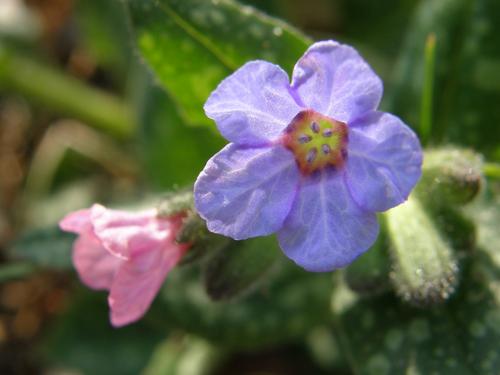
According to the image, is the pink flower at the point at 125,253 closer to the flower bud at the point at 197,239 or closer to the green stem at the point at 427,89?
the flower bud at the point at 197,239

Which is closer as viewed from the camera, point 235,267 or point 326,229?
point 326,229

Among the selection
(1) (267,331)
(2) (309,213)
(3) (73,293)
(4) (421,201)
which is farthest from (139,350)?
(2) (309,213)

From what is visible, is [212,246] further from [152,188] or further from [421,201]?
[152,188]

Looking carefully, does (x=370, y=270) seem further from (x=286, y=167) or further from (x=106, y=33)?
(x=106, y=33)

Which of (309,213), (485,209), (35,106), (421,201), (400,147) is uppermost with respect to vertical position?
(400,147)

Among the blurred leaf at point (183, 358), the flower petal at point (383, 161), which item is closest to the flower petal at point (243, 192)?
the flower petal at point (383, 161)

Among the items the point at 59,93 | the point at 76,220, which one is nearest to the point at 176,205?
the point at 76,220
